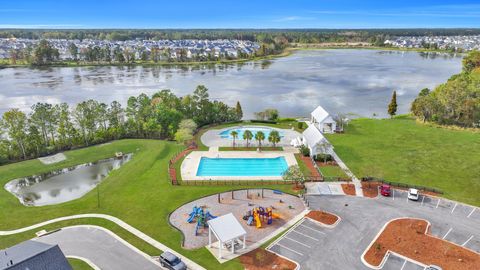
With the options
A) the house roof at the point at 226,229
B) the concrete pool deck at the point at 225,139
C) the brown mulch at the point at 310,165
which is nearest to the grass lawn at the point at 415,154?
the brown mulch at the point at 310,165

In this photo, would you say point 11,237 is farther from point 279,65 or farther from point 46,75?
point 279,65

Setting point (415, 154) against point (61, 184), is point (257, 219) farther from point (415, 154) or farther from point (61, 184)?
point (415, 154)

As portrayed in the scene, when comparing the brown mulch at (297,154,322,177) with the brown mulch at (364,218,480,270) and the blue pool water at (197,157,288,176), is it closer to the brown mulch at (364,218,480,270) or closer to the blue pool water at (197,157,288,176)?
the blue pool water at (197,157,288,176)

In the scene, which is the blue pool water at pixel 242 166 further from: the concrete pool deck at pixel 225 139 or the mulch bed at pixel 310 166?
the concrete pool deck at pixel 225 139

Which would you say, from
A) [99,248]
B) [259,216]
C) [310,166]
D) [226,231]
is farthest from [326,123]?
[99,248]

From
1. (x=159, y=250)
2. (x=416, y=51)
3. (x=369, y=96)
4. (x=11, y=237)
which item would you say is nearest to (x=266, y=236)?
(x=159, y=250)

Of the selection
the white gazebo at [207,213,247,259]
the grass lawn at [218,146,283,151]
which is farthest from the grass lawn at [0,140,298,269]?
the grass lawn at [218,146,283,151]

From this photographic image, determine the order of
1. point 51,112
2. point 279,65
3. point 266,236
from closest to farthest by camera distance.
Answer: point 266,236, point 51,112, point 279,65
